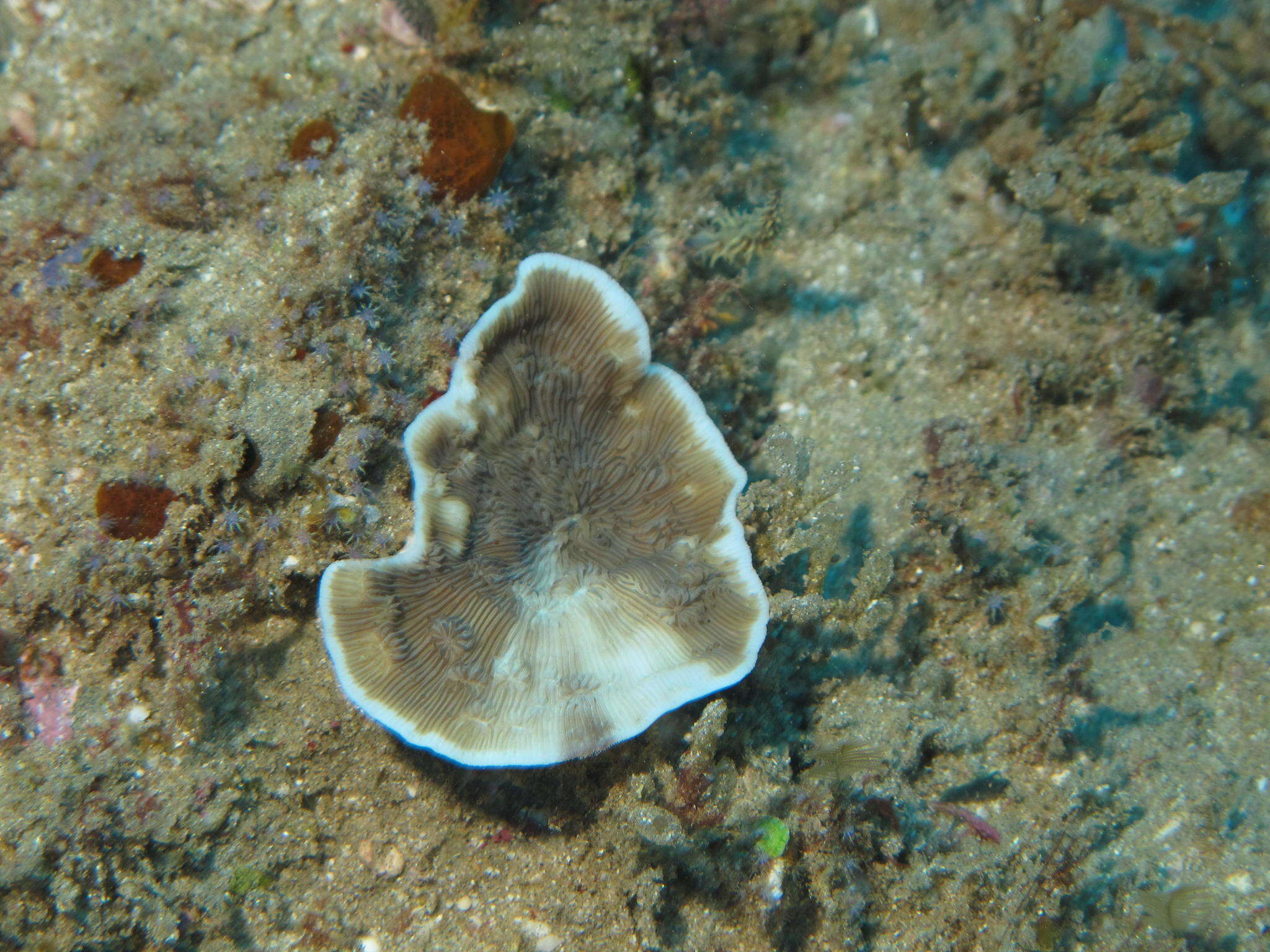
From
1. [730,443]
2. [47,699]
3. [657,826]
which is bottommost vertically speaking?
[657,826]

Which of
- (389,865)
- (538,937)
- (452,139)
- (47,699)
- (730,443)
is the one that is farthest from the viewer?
(730,443)

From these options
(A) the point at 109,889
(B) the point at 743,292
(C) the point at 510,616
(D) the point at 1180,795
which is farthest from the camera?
(B) the point at 743,292

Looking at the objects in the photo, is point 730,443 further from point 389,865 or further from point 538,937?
point 389,865

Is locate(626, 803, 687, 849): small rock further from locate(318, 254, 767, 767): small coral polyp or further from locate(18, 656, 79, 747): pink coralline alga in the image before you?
locate(18, 656, 79, 747): pink coralline alga

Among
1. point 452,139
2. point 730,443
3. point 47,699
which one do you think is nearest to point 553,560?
point 730,443

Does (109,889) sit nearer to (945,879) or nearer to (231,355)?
(231,355)

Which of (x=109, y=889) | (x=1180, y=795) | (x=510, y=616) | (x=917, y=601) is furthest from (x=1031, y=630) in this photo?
(x=109, y=889)
